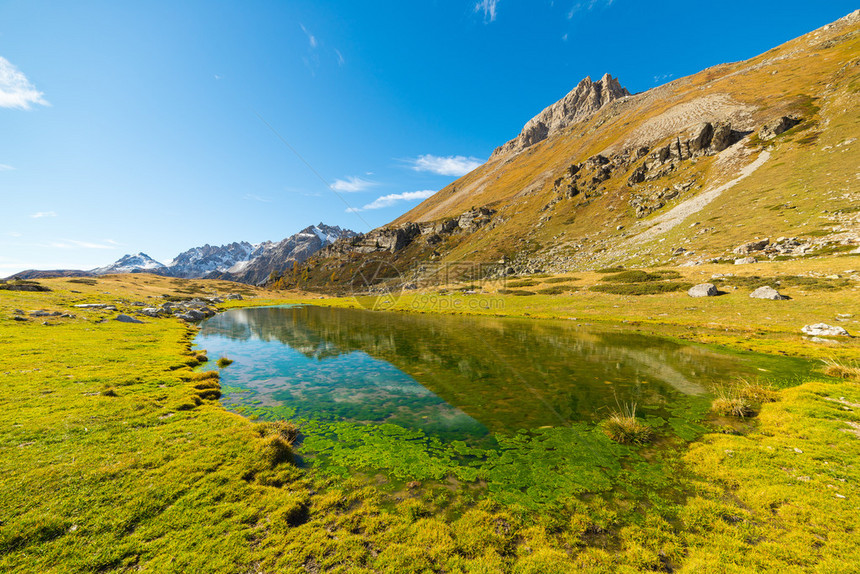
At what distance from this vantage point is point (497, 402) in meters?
19.7

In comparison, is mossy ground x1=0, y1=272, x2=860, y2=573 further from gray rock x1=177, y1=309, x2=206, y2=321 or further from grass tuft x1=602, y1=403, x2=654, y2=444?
gray rock x1=177, y1=309, x2=206, y2=321

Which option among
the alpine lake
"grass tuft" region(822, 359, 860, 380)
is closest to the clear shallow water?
the alpine lake

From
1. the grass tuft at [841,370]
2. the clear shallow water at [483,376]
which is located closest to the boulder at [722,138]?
the clear shallow water at [483,376]

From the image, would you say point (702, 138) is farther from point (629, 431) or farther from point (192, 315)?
point (192, 315)

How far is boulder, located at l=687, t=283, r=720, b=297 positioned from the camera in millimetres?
45844

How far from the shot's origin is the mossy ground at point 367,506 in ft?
24.5

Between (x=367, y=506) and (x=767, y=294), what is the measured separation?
5811 centimetres

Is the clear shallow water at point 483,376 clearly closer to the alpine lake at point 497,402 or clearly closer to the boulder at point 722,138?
the alpine lake at point 497,402

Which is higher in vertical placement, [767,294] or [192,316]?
[767,294]

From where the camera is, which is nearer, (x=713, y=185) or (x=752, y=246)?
(x=752, y=246)

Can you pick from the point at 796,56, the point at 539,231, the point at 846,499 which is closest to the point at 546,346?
the point at 846,499

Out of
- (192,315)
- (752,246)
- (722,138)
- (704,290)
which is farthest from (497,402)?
(722,138)

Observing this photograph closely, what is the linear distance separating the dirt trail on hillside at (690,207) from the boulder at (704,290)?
153 ft

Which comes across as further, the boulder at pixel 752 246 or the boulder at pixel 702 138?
the boulder at pixel 702 138
